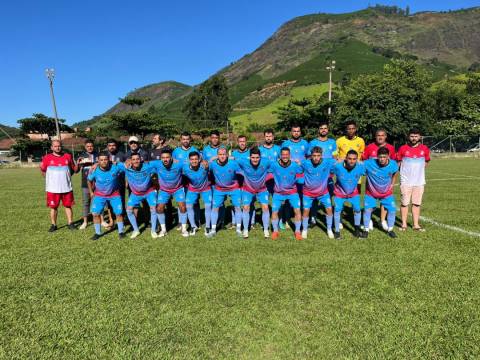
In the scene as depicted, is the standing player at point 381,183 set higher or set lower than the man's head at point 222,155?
lower

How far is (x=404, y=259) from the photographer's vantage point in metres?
4.68

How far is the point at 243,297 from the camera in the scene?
11.9 ft

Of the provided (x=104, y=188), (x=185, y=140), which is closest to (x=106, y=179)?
(x=104, y=188)

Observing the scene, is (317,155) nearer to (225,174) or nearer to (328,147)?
(328,147)

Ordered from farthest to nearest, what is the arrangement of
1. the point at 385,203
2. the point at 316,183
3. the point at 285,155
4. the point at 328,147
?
the point at 328,147 → the point at 385,203 → the point at 316,183 → the point at 285,155

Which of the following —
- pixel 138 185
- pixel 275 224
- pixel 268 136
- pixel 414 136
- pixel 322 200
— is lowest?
pixel 275 224

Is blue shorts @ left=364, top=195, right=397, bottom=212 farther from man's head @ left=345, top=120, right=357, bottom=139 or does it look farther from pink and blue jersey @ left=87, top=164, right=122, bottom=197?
pink and blue jersey @ left=87, top=164, right=122, bottom=197

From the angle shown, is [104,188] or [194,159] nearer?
[194,159]

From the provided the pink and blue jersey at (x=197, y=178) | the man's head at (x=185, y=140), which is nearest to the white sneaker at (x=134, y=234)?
the pink and blue jersey at (x=197, y=178)

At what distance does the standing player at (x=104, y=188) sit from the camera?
6203 mm

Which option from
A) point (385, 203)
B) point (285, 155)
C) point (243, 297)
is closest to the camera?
point (243, 297)

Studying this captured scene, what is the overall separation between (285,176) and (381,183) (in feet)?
6.33

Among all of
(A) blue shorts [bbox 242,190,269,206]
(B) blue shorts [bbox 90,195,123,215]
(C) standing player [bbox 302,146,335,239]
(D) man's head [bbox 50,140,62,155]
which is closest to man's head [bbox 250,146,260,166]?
(A) blue shorts [bbox 242,190,269,206]

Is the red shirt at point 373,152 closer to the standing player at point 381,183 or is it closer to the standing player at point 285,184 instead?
the standing player at point 381,183
